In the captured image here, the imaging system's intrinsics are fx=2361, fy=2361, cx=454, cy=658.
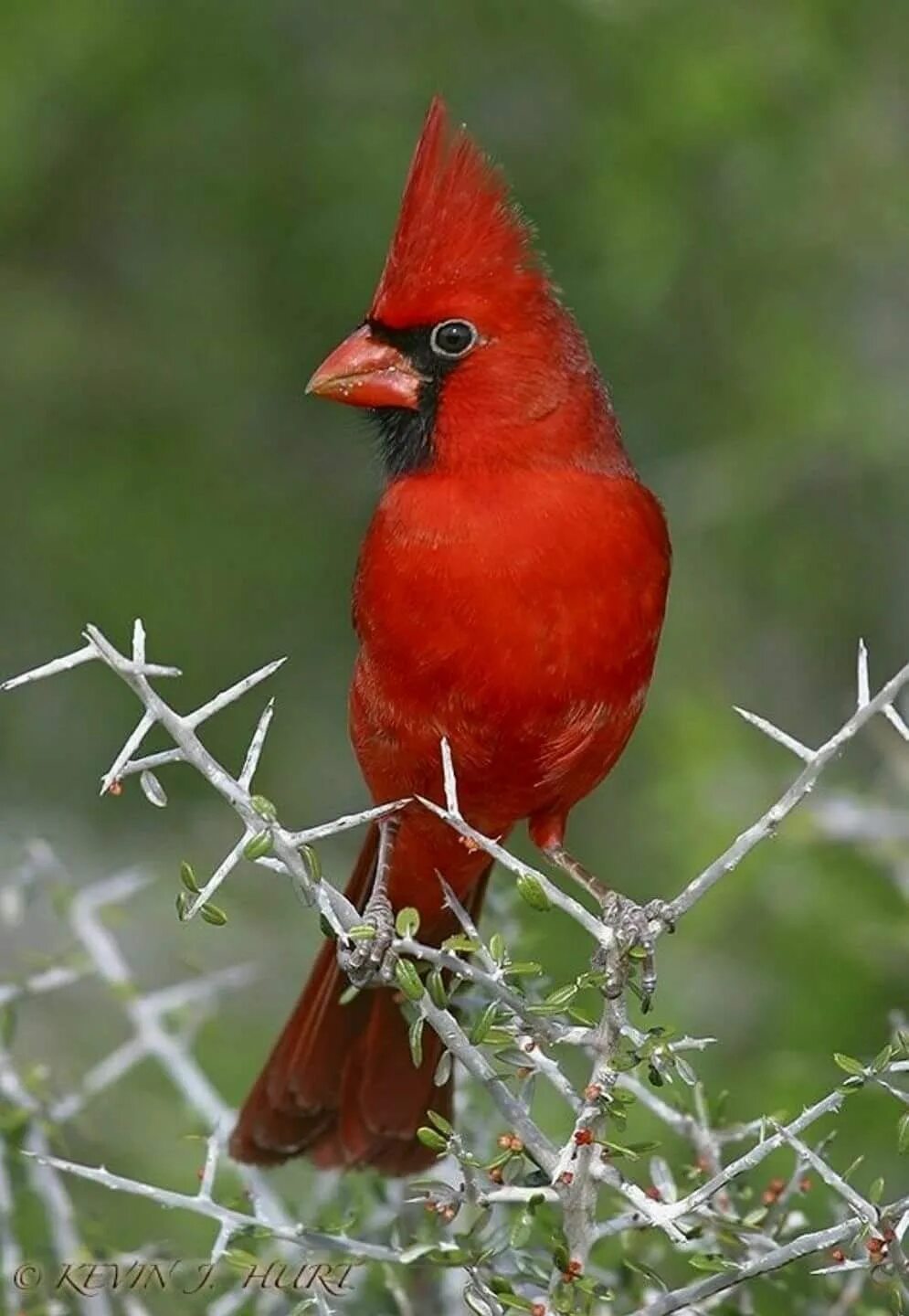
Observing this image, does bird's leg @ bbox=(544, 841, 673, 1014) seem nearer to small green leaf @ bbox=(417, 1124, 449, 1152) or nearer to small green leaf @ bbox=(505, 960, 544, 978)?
small green leaf @ bbox=(505, 960, 544, 978)

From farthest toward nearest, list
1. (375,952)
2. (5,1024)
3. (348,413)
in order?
1. (348,413)
2. (375,952)
3. (5,1024)

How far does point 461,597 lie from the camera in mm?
2986

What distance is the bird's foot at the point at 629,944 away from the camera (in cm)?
238

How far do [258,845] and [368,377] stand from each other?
4.04 ft

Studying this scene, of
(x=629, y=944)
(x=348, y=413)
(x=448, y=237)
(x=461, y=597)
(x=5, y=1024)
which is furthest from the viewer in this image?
(x=348, y=413)

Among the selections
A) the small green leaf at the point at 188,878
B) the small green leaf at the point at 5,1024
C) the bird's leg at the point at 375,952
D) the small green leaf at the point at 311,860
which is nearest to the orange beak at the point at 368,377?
the bird's leg at the point at 375,952

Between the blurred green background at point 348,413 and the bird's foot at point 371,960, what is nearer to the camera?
the bird's foot at point 371,960

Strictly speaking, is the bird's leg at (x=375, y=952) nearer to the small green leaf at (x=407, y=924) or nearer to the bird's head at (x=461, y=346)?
the small green leaf at (x=407, y=924)

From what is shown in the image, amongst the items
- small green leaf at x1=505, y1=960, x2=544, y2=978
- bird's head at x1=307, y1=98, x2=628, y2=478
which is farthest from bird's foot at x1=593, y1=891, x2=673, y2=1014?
bird's head at x1=307, y1=98, x2=628, y2=478

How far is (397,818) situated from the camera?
3.22 meters

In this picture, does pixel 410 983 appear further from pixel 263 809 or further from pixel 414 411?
pixel 414 411

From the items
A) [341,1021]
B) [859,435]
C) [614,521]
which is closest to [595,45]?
[859,435]

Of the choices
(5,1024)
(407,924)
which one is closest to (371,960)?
(5,1024)

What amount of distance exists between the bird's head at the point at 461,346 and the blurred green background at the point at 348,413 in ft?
3.59
